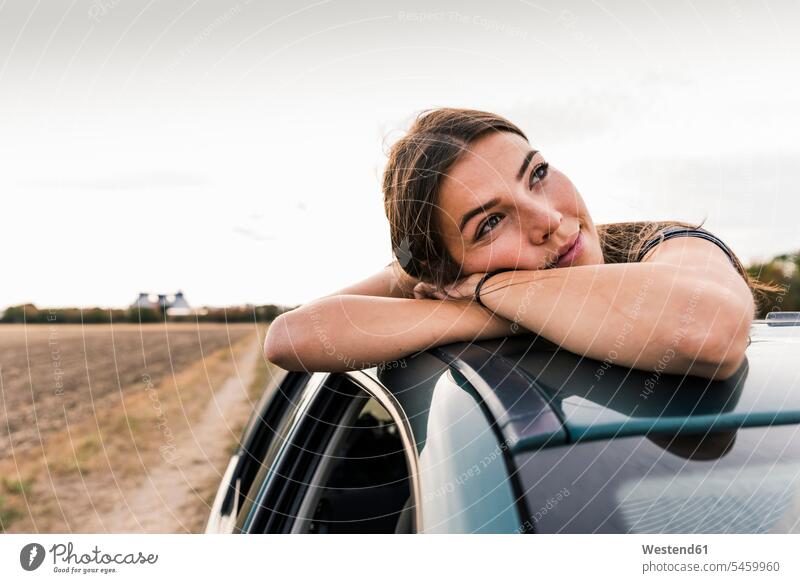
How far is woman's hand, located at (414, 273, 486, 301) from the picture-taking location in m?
1.37

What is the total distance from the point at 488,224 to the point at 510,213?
6 cm

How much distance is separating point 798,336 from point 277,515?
129 cm

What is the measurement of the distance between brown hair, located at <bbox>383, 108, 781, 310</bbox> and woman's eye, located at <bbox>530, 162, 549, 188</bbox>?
127 mm

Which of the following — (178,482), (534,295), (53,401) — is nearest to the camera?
(534,295)

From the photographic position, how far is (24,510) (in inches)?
379

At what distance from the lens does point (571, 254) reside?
1.46 meters

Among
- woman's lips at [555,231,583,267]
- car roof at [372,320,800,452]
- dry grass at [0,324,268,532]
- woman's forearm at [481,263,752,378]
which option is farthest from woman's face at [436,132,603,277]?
dry grass at [0,324,268,532]

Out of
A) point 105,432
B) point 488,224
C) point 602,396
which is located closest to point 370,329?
point 488,224

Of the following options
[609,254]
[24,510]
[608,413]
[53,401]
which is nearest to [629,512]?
[608,413]

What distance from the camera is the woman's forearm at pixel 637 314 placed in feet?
3.61

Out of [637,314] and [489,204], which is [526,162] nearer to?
[489,204]

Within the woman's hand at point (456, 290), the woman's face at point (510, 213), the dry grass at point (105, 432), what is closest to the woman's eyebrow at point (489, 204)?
the woman's face at point (510, 213)
